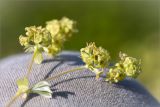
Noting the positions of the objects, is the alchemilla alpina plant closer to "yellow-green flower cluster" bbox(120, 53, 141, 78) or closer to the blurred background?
"yellow-green flower cluster" bbox(120, 53, 141, 78)

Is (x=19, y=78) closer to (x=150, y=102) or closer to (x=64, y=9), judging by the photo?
(x=150, y=102)

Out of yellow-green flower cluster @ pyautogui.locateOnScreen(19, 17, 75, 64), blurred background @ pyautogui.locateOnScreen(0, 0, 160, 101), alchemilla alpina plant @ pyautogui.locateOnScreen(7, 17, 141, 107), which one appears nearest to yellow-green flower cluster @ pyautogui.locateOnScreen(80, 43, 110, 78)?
alchemilla alpina plant @ pyautogui.locateOnScreen(7, 17, 141, 107)

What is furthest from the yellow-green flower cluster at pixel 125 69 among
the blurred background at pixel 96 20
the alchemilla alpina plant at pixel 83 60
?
the blurred background at pixel 96 20

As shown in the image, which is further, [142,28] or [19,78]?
[142,28]

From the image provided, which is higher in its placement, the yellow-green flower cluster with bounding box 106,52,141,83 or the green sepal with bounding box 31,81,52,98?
the yellow-green flower cluster with bounding box 106,52,141,83

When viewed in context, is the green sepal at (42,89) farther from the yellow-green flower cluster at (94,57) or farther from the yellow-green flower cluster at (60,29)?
the yellow-green flower cluster at (60,29)

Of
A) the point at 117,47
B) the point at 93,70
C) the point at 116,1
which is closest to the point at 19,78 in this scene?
the point at 93,70
